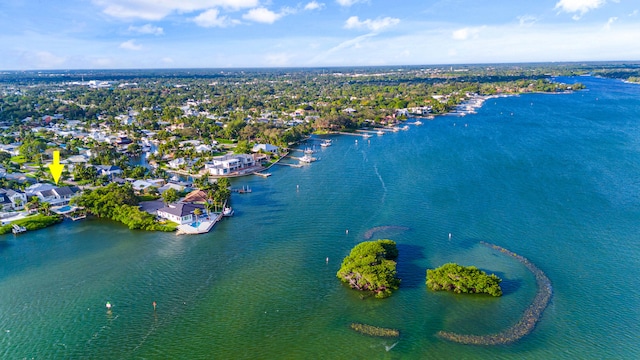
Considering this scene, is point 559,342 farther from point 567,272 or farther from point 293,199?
point 293,199

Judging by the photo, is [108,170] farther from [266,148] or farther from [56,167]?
[266,148]

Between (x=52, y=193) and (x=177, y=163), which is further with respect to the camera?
(x=177, y=163)

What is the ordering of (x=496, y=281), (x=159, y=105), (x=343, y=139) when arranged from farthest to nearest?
(x=159, y=105) → (x=343, y=139) → (x=496, y=281)

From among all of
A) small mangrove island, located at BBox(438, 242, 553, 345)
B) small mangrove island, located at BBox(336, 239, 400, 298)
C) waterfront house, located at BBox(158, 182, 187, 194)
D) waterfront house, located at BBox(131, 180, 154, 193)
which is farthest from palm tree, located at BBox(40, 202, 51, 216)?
small mangrove island, located at BBox(438, 242, 553, 345)

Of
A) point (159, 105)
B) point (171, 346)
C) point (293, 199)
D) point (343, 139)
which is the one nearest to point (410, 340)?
point (171, 346)

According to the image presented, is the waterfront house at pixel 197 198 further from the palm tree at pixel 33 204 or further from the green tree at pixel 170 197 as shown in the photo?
the palm tree at pixel 33 204

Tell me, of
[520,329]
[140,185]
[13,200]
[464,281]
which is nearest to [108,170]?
[140,185]
